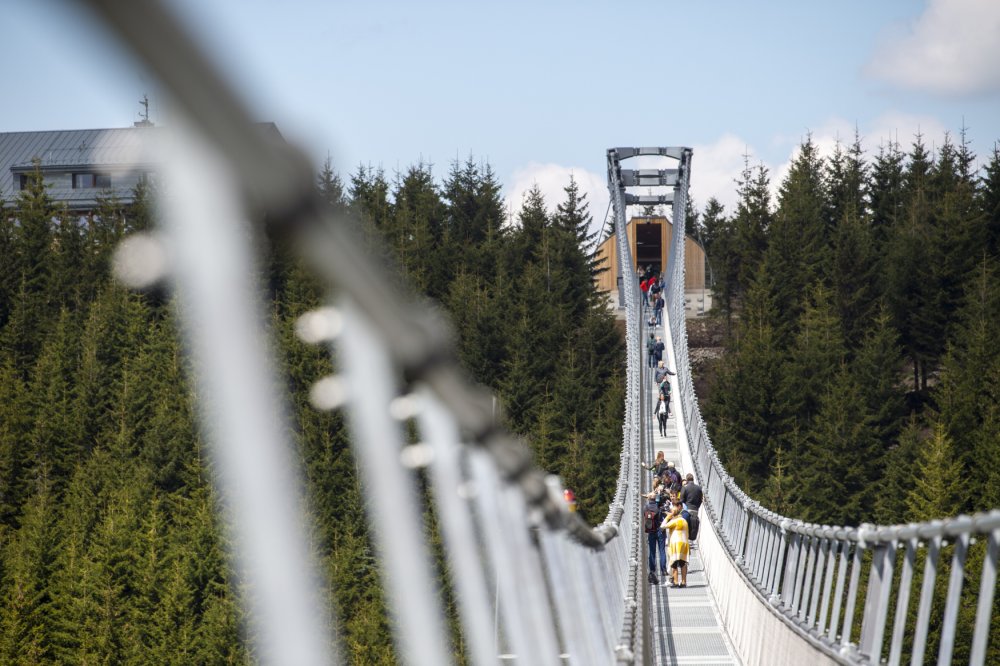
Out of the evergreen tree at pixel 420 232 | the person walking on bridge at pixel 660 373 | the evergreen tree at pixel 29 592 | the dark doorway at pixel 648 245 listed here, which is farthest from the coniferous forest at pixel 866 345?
the evergreen tree at pixel 29 592

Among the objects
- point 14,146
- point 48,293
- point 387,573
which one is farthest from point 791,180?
point 387,573

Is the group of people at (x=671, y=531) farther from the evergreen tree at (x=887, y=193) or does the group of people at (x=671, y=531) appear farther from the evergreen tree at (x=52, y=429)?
the evergreen tree at (x=887, y=193)

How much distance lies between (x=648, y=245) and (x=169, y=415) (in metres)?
24.0

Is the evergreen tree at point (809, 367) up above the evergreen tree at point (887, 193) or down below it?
below

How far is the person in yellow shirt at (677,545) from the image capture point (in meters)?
12.7

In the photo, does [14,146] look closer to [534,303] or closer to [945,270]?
[534,303]

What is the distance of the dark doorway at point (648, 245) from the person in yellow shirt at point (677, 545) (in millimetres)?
45787

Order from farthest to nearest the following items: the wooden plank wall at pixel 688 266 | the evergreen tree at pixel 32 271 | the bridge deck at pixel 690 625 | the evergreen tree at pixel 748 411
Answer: the wooden plank wall at pixel 688 266
the evergreen tree at pixel 32 271
the evergreen tree at pixel 748 411
the bridge deck at pixel 690 625

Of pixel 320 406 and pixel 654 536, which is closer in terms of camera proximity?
pixel 320 406

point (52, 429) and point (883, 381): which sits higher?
point (883, 381)

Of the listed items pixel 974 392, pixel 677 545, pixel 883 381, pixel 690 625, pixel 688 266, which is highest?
pixel 688 266

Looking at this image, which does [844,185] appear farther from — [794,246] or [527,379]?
[527,379]

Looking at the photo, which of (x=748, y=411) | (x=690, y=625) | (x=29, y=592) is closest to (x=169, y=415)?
(x=29, y=592)

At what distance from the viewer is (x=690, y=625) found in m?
11.5
